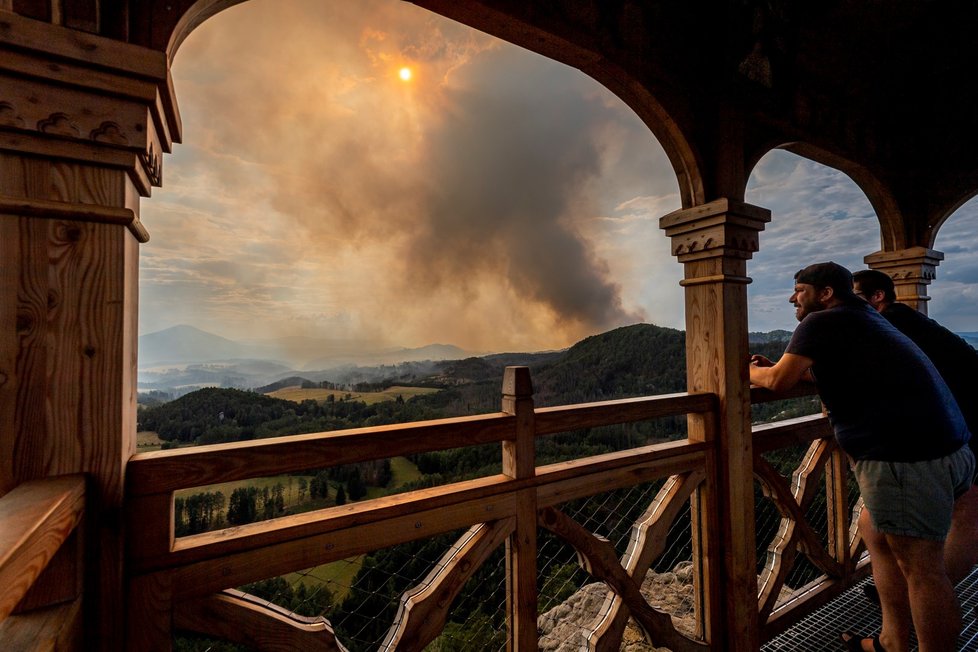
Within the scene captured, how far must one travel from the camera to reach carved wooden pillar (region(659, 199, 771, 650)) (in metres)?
1.89

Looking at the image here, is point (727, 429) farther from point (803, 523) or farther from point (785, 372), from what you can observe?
point (803, 523)

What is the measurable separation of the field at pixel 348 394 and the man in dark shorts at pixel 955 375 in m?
5.28

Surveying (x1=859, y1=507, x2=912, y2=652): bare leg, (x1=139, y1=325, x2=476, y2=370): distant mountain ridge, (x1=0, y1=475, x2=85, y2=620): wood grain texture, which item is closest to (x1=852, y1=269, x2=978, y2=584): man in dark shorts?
(x1=859, y1=507, x2=912, y2=652): bare leg

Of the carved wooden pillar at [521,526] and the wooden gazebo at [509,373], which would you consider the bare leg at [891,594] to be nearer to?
the wooden gazebo at [509,373]

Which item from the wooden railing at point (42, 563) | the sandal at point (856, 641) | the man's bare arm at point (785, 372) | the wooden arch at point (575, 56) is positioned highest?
the wooden arch at point (575, 56)

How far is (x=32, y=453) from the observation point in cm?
78

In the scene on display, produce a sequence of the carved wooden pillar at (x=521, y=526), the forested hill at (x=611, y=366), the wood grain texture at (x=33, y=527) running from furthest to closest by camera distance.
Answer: the forested hill at (x=611, y=366), the carved wooden pillar at (x=521, y=526), the wood grain texture at (x=33, y=527)

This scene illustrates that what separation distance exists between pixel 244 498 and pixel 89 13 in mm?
2022

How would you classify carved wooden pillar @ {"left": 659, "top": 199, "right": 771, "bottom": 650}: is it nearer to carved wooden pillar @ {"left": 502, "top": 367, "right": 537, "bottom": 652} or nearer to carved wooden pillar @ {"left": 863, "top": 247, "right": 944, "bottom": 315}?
carved wooden pillar @ {"left": 502, "top": 367, "right": 537, "bottom": 652}

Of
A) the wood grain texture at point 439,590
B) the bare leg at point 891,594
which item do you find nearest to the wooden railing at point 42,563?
the wood grain texture at point 439,590

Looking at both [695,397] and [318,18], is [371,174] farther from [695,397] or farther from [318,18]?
[695,397]

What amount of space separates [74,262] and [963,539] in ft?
11.1

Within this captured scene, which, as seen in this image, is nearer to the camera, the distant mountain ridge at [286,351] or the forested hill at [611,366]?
the distant mountain ridge at [286,351]

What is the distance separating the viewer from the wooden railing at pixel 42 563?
49 cm
